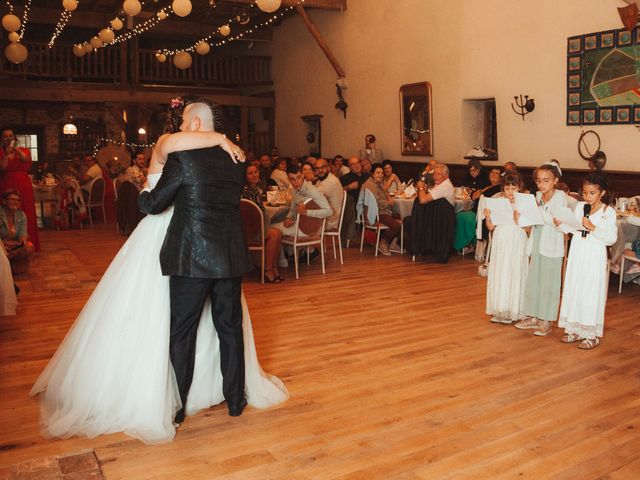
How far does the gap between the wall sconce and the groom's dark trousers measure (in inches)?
268

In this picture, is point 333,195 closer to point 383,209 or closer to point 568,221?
point 383,209

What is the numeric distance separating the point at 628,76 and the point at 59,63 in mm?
12349

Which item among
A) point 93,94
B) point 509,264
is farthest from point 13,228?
point 93,94

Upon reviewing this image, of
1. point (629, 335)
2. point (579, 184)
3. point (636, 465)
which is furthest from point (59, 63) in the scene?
point (636, 465)

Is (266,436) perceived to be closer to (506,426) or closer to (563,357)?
(506,426)

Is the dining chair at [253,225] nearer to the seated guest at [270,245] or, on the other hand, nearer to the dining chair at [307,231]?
the seated guest at [270,245]

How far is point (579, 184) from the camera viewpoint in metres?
8.19

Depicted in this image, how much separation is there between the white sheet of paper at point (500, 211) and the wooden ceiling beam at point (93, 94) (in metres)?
10.7

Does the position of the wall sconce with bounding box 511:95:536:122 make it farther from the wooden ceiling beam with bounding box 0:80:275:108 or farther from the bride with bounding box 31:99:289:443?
the wooden ceiling beam with bounding box 0:80:275:108

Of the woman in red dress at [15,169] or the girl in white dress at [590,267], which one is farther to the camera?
the woman in red dress at [15,169]

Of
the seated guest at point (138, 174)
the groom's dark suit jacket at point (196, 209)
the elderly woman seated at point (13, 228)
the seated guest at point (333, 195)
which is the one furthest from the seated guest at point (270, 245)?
the groom's dark suit jacket at point (196, 209)

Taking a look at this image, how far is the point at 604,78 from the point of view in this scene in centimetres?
784

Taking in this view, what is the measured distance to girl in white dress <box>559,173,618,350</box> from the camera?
4.30 meters

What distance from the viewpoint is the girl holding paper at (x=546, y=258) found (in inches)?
179
